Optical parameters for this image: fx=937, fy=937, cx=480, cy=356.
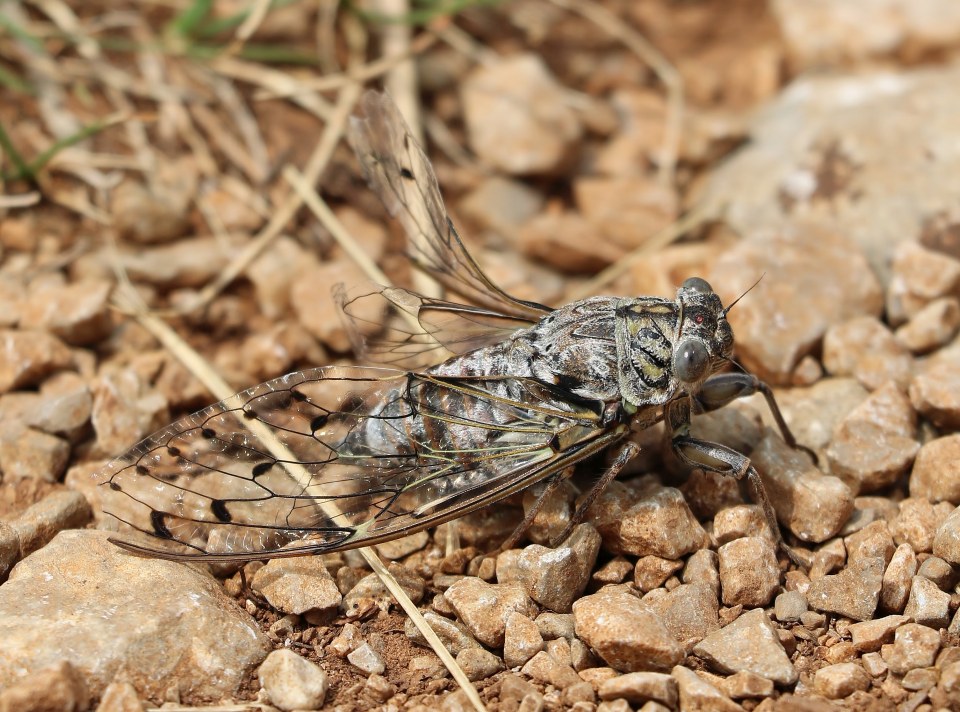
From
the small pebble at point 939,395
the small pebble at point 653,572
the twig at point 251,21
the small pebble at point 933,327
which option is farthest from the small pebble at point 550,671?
the twig at point 251,21

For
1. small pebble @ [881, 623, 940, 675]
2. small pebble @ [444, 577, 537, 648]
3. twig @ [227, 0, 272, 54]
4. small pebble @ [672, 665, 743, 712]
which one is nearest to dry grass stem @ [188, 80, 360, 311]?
twig @ [227, 0, 272, 54]

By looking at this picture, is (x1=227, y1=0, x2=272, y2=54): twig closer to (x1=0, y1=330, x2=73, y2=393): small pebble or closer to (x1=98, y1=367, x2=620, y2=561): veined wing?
(x1=0, y1=330, x2=73, y2=393): small pebble

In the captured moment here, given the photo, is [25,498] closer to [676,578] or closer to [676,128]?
[676,578]

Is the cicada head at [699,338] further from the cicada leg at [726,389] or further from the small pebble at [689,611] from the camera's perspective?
the small pebble at [689,611]

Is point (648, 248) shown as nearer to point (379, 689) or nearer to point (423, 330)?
point (423, 330)

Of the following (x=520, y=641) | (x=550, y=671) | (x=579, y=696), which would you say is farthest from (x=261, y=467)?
(x=579, y=696)

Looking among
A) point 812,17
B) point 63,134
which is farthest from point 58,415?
point 812,17
